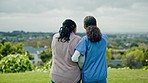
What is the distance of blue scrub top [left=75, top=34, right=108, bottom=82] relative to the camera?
348cm

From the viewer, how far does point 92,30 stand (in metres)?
3.47

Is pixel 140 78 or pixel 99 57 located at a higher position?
pixel 99 57

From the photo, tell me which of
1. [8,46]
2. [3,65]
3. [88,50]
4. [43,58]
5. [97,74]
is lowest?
[43,58]

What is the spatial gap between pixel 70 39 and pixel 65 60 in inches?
10.2

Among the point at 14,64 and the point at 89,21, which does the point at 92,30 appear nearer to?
the point at 89,21

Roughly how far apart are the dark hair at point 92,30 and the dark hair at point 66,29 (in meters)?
0.17

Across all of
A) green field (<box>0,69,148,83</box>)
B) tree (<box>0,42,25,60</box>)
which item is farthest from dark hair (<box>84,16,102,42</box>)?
tree (<box>0,42,25,60</box>)

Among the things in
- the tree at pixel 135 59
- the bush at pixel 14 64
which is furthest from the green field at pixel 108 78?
the tree at pixel 135 59

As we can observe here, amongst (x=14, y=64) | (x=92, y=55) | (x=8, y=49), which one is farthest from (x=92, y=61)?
(x=8, y=49)

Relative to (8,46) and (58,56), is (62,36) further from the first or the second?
(8,46)

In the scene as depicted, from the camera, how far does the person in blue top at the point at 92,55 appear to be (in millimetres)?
3469

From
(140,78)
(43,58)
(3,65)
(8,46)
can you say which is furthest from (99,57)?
(43,58)

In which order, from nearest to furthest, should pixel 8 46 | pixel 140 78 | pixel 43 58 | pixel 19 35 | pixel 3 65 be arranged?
pixel 140 78, pixel 3 65, pixel 8 46, pixel 43 58, pixel 19 35

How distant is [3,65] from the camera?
9602 millimetres
